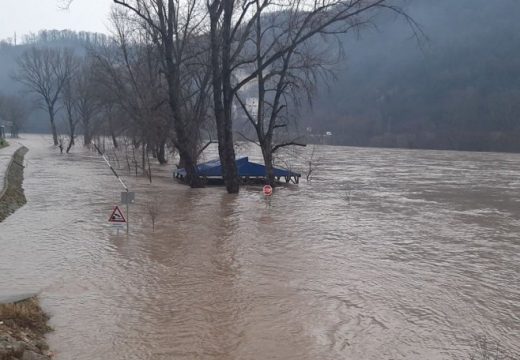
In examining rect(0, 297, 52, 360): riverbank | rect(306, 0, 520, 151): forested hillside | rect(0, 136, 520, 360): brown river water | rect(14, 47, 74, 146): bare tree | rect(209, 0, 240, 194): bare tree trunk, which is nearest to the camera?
rect(0, 297, 52, 360): riverbank

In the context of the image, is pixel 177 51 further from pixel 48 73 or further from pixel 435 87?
pixel 435 87

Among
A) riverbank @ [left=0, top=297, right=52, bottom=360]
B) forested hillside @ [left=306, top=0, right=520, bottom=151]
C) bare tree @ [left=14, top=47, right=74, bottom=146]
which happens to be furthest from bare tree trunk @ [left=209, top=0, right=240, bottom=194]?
forested hillside @ [left=306, top=0, right=520, bottom=151]

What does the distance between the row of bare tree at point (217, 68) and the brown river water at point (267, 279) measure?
7009mm

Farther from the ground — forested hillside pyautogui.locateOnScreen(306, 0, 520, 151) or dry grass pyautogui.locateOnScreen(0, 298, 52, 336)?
forested hillside pyautogui.locateOnScreen(306, 0, 520, 151)

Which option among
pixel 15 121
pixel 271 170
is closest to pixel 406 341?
pixel 271 170

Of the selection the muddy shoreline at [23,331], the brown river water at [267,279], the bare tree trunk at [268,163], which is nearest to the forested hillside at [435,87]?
the bare tree trunk at [268,163]

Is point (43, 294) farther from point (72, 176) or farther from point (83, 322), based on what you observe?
point (72, 176)

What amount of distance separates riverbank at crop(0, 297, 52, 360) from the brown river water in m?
0.20

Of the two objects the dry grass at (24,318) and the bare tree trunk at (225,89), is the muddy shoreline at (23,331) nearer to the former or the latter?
the dry grass at (24,318)

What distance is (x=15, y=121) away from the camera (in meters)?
99.9

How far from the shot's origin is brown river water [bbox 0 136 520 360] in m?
7.17

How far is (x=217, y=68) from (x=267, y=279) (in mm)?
15143

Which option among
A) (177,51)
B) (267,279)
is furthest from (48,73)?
(267,279)

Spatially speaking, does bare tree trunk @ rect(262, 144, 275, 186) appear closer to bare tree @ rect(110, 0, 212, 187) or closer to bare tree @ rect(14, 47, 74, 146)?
bare tree @ rect(110, 0, 212, 187)
